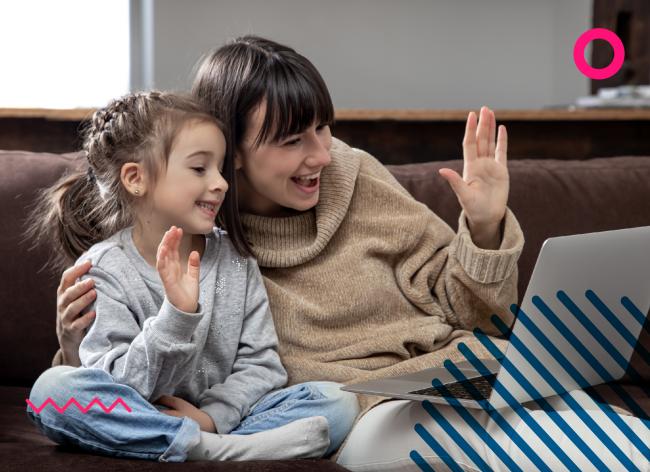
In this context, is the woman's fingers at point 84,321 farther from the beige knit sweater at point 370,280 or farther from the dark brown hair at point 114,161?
the beige knit sweater at point 370,280

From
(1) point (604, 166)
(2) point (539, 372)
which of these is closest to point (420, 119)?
(1) point (604, 166)

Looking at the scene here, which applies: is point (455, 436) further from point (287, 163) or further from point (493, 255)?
point (287, 163)

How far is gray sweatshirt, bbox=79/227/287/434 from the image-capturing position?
120 cm

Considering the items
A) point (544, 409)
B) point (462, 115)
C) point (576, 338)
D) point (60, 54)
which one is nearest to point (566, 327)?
point (576, 338)

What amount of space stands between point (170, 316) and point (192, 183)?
0.78ft

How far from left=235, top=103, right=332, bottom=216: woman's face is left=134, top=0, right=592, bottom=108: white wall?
8.82ft

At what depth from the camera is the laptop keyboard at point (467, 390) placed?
3.95ft

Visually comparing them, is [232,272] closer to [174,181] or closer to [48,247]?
[174,181]

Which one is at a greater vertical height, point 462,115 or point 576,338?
point 462,115

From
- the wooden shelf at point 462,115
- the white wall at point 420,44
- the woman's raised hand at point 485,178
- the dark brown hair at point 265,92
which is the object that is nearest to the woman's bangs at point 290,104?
the dark brown hair at point 265,92

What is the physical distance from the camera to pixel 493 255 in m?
1.50

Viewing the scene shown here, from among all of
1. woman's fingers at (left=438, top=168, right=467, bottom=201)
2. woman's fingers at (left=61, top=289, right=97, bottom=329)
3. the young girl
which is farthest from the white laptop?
woman's fingers at (left=61, top=289, right=97, bottom=329)

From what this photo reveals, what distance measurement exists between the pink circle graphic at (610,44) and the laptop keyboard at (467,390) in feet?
10.1

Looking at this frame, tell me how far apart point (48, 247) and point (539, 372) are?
92 centimetres
